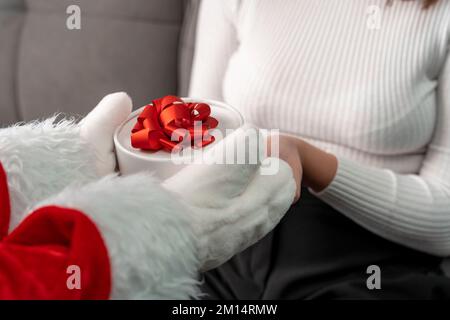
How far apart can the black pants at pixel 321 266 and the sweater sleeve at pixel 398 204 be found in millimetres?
22

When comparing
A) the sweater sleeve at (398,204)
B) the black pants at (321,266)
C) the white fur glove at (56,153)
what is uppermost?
the white fur glove at (56,153)

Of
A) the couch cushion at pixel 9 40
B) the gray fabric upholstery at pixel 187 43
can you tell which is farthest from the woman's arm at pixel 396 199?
the couch cushion at pixel 9 40

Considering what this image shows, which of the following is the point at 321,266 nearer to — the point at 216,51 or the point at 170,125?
the point at 170,125

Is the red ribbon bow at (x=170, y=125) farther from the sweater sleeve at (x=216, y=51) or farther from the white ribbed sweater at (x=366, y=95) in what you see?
the sweater sleeve at (x=216, y=51)

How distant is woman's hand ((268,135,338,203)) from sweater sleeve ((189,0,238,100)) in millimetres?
296

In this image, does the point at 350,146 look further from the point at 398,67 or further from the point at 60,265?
the point at 60,265

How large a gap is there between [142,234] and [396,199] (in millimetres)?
445

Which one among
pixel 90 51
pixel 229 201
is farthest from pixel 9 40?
pixel 229 201

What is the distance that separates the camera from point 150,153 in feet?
1.22

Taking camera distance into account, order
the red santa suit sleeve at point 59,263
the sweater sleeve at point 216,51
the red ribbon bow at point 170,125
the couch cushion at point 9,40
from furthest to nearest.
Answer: the couch cushion at point 9,40, the sweater sleeve at point 216,51, the red ribbon bow at point 170,125, the red santa suit sleeve at point 59,263

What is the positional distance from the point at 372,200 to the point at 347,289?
14cm

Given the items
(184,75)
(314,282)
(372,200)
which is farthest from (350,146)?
(184,75)

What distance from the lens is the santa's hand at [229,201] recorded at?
33 centimetres

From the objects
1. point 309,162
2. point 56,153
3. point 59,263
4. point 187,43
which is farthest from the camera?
point 187,43
